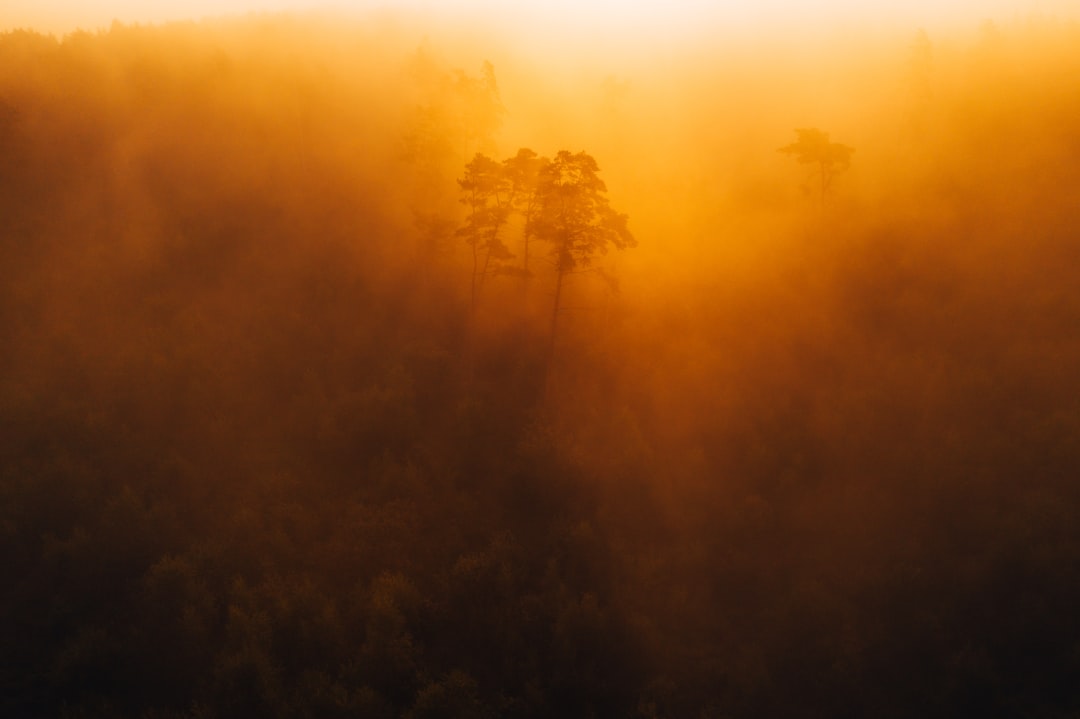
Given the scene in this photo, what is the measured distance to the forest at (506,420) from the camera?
61.4ft

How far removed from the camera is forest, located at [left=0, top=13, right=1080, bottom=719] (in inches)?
736

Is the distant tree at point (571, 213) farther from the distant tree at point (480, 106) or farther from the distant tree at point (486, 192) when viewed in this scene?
the distant tree at point (480, 106)

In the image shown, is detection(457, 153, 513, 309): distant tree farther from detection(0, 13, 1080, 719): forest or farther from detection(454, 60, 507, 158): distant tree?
detection(454, 60, 507, 158): distant tree

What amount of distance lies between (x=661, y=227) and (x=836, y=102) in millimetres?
40102

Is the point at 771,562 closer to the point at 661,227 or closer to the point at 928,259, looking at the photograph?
the point at 928,259

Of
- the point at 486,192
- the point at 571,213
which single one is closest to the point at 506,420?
the point at 571,213

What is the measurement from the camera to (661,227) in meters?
45.7

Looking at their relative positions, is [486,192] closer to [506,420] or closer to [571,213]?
[571,213]

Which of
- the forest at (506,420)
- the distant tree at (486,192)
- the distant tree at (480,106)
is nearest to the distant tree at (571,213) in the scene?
the forest at (506,420)

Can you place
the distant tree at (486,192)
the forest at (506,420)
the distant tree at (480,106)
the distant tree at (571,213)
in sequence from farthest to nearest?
the distant tree at (480,106) → the distant tree at (486,192) → the distant tree at (571,213) → the forest at (506,420)

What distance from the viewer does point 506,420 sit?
28.6m

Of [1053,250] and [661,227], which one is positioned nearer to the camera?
[1053,250]

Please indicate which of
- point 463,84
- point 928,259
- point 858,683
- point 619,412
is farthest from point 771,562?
point 463,84

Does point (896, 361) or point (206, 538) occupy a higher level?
point (896, 361)
